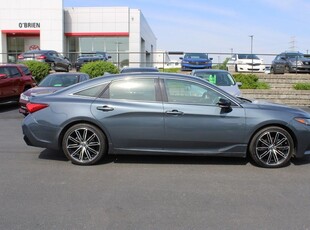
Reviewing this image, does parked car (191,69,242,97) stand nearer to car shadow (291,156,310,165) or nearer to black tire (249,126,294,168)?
car shadow (291,156,310,165)

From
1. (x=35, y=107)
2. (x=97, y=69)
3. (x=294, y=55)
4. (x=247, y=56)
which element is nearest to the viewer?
(x=35, y=107)

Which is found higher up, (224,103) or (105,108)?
(224,103)

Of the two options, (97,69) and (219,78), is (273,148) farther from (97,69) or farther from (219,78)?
(97,69)

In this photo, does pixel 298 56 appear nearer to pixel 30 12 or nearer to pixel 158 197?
pixel 158 197

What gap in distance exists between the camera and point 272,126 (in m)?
6.44

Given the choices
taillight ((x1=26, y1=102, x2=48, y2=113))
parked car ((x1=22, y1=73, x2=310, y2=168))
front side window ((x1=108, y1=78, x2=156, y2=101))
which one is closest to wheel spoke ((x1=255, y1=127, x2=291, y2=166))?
parked car ((x1=22, y1=73, x2=310, y2=168))

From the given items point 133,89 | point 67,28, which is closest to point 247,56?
point 133,89

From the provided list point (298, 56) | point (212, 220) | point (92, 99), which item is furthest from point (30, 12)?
point (212, 220)

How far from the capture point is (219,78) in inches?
562

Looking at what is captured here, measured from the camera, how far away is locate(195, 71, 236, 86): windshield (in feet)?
45.7

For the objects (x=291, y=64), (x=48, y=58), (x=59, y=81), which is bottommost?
(x=59, y=81)

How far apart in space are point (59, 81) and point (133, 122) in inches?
301

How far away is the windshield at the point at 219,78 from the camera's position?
549 inches

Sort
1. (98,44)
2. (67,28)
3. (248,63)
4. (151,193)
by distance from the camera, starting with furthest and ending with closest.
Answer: (98,44), (67,28), (248,63), (151,193)
